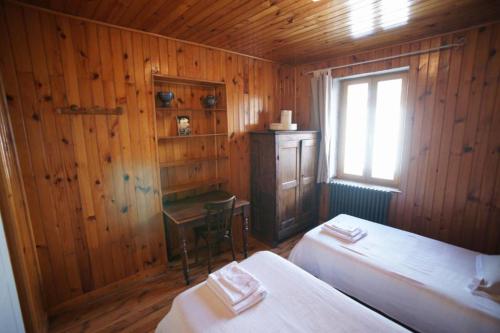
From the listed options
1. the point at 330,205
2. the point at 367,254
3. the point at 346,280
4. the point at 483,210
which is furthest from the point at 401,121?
the point at 346,280

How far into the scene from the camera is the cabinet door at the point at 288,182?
9.76ft

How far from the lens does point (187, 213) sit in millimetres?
2453

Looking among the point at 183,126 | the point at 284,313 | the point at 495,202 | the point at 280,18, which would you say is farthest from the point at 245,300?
the point at 495,202

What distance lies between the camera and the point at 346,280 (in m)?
1.94

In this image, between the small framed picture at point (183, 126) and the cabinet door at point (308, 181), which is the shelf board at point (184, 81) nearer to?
the small framed picture at point (183, 126)

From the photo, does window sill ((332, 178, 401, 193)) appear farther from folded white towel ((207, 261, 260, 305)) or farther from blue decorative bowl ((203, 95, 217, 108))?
folded white towel ((207, 261, 260, 305))

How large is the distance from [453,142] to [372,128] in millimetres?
888

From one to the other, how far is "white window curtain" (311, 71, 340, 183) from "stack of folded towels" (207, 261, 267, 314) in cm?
219

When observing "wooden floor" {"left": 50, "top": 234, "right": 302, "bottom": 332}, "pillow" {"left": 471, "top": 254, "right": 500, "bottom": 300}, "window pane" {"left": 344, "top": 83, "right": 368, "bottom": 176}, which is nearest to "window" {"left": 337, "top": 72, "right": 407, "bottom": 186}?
"window pane" {"left": 344, "top": 83, "right": 368, "bottom": 176}

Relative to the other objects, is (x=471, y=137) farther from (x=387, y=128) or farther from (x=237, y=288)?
(x=237, y=288)

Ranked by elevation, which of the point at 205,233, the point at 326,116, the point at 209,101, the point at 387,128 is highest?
the point at 209,101

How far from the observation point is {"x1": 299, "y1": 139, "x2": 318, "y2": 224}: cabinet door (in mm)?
3230

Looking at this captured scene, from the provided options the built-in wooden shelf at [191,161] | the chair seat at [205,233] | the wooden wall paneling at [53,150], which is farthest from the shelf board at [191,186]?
the wooden wall paneling at [53,150]

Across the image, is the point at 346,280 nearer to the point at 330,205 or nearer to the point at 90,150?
the point at 330,205
